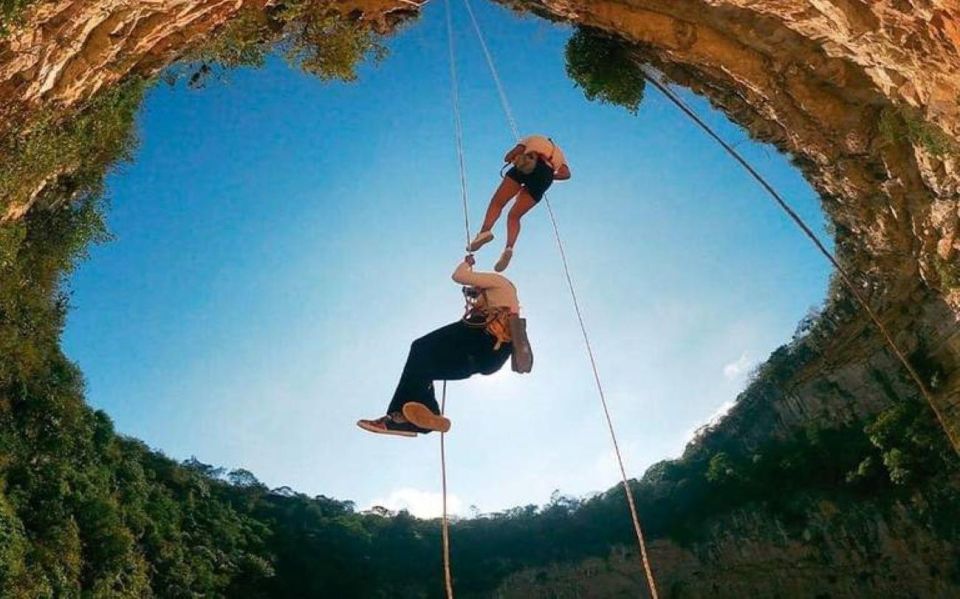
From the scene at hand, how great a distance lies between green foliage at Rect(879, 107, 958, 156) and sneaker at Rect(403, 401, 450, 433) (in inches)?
266

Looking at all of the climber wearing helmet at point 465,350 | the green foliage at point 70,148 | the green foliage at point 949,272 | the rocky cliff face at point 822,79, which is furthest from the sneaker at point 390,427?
the green foliage at point 949,272

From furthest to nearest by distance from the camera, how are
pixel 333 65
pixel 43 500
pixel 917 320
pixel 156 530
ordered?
pixel 156 530 < pixel 43 500 < pixel 917 320 < pixel 333 65

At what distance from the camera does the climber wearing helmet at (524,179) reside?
7.01 metres

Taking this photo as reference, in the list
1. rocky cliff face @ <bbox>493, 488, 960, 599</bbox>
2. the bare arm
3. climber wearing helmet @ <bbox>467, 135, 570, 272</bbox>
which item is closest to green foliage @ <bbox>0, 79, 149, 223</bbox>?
the bare arm

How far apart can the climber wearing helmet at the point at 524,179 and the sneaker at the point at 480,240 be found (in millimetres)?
372

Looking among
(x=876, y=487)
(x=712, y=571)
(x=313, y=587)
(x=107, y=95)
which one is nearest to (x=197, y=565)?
(x=313, y=587)

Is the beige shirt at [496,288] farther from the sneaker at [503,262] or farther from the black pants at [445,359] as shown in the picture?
the sneaker at [503,262]

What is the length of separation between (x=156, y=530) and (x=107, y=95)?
27.4 metres

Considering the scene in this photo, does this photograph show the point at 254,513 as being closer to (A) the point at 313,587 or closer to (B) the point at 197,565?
(A) the point at 313,587

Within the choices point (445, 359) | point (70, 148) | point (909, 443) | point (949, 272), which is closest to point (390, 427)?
point (445, 359)

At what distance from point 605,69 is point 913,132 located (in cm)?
459

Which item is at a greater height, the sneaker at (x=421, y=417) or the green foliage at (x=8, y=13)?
the green foliage at (x=8, y=13)

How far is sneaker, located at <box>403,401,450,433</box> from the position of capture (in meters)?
5.27

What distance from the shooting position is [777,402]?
98.3 ft
